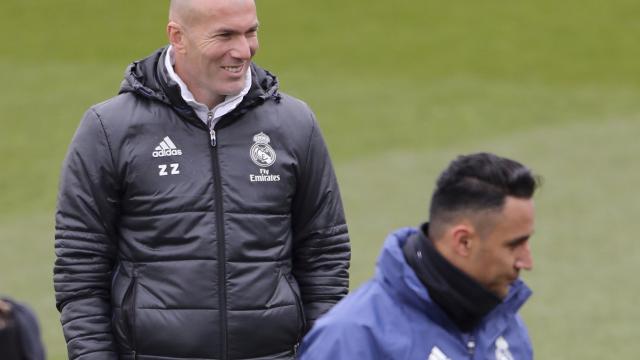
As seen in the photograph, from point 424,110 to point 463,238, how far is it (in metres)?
13.5

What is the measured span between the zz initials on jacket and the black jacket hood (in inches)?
7.0

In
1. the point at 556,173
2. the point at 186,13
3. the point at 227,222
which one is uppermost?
the point at 186,13

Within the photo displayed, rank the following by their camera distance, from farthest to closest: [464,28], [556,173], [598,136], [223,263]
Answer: [464,28] < [598,136] < [556,173] < [223,263]

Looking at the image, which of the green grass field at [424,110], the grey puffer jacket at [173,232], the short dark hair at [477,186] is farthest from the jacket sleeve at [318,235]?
the green grass field at [424,110]

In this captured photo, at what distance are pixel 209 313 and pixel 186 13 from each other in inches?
39.3

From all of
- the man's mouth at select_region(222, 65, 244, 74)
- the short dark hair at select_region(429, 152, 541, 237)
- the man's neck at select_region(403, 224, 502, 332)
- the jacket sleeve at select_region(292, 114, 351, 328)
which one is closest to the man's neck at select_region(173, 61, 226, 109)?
the man's mouth at select_region(222, 65, 244, 74)

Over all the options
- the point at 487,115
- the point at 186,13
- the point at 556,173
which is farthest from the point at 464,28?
the point at 186,13

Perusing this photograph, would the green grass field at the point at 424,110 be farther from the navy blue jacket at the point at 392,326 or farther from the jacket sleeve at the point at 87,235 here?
the navy blue jacket at the point at 392,326

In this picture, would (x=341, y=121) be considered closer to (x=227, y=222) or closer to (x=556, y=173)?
(x=556, y=173)

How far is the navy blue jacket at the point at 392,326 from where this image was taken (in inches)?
160

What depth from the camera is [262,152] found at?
5.44 m

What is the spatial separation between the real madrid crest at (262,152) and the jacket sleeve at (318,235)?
0.48ft

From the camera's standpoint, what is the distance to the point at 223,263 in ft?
17.4

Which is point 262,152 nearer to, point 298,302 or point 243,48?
point 243,48
